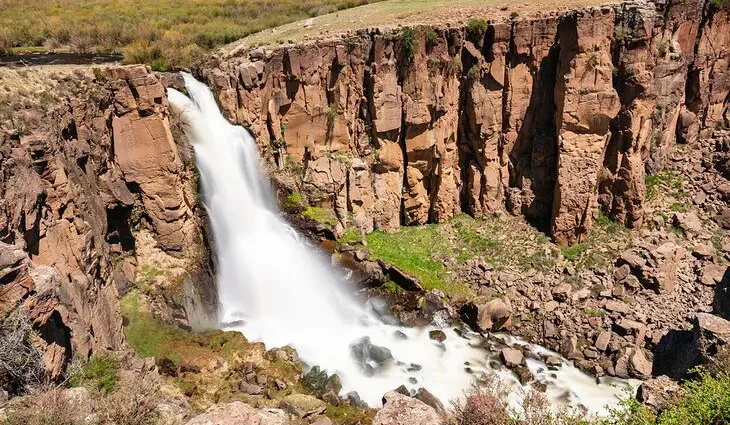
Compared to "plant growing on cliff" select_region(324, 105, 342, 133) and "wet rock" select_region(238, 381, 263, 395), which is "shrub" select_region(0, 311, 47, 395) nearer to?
"wet rock" select_region(238, 381, 263, 395)

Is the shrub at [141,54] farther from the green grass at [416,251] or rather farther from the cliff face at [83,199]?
the green grass at [416,251]

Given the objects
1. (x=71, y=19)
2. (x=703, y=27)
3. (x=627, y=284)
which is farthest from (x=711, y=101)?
(x=71, y=19)

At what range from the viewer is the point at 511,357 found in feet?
63.8

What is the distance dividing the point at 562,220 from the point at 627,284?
4.07 m

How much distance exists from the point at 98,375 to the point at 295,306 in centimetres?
914

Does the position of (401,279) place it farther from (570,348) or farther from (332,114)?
(332,114)

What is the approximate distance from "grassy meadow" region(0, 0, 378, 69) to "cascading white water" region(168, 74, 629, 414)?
15.7ft

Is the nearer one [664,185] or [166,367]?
[166,367]

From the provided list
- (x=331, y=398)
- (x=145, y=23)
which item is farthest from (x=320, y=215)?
(x=145, y=23)

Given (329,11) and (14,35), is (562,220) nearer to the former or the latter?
(329,11)

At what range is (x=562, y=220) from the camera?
24125 millimetres

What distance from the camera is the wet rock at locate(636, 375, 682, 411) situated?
11672 mm

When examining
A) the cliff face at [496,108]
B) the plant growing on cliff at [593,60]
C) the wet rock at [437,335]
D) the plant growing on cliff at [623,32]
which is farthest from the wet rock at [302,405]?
the plant growing on cliff at [623,32]

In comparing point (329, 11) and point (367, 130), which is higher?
point (329, 11)
